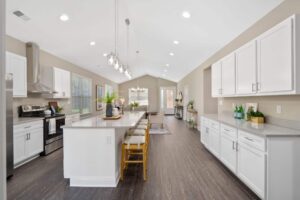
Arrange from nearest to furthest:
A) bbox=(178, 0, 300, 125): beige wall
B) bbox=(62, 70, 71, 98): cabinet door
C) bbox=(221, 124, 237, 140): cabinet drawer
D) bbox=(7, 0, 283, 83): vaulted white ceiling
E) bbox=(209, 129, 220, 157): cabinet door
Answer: bbox=(178, 0, 300, 125): beige wall
bbox=(221, 124, 237, 140): cabinet drawer
bbox=(7, 0, 283, 83): vaulted white ceiling
bbox=(209, 129, 220, 157): cabinet door
bbox=(62, 70, 71, 98): cabinet door

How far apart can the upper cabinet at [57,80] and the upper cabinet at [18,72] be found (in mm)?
761

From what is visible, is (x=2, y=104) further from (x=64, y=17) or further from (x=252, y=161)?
(x=64, y=17)

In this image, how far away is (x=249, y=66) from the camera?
9.62 feet

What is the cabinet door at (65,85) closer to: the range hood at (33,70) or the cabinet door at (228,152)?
the range hood at (33,70)

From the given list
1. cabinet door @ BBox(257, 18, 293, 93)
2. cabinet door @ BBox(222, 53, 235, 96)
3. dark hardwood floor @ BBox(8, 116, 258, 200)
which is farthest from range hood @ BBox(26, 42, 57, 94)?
cabinet door @ BBox(257, 18, 293, 93)

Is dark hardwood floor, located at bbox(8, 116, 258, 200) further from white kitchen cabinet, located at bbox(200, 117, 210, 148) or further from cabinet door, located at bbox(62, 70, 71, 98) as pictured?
cabinet door, located at bbox(62, 70, 71, 98)

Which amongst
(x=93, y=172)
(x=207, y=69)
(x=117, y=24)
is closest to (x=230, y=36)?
(x=207, y=69)

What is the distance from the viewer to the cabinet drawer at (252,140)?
2.10m

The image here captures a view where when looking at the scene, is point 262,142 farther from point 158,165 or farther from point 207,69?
point 207,69

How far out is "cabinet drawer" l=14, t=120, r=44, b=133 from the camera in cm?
334

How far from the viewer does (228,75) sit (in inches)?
148

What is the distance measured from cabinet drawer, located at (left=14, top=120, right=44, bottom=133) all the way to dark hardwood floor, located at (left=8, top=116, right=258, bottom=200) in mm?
716

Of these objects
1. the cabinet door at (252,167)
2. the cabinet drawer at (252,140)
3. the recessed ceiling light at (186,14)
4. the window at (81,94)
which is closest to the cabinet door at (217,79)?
the recessed ceiling light at (186,14)

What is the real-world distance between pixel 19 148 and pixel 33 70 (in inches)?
74.6
